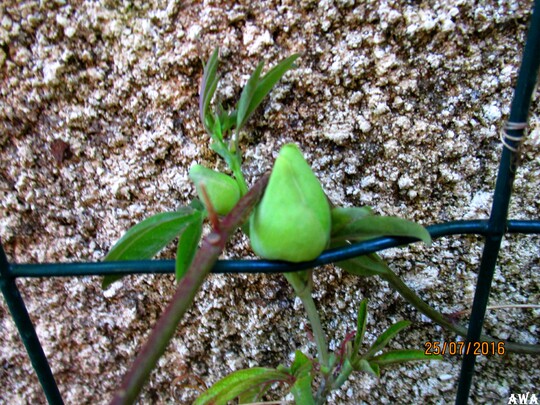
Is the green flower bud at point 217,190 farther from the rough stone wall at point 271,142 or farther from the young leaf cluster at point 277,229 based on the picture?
the rough stone wall at point 271,142

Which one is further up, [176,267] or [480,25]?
[480,25]

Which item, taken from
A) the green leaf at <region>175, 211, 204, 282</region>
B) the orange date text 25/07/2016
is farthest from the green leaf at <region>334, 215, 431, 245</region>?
the orange date text 25/07/2016

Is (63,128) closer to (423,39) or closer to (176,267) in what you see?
(176,267)

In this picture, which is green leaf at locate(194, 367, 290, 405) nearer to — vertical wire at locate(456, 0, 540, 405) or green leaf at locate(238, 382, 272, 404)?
green leaf at locate(238, 382, 272, 404)

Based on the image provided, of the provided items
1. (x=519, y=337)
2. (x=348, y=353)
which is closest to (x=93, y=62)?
(x=348, y=353)

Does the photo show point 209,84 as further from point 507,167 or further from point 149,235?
point 507,167

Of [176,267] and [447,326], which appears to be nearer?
[176,267]
